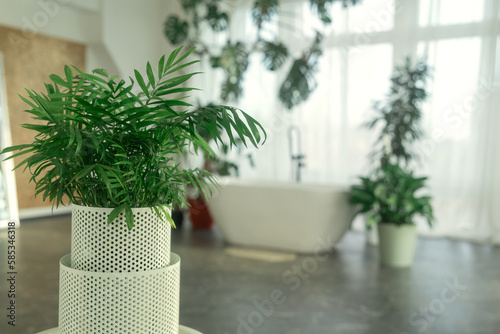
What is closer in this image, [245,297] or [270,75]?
[245,297]

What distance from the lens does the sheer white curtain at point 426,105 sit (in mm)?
4637

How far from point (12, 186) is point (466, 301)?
4.18 m

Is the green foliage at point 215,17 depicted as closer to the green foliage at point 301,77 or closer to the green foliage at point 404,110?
the green foliage at point 301,77

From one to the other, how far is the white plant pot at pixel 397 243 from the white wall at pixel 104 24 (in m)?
3.80

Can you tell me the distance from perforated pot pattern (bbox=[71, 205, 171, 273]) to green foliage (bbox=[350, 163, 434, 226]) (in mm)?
2870

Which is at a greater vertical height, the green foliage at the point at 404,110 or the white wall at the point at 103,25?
the white wall at the point at 103,25

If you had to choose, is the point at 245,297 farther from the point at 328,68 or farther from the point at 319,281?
the point at 328,68

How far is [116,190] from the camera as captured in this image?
852 millimetres

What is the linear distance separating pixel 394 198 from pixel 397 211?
134 mm

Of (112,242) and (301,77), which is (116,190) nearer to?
(112,242)

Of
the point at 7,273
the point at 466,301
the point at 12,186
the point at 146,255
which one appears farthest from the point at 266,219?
the point at 146,255

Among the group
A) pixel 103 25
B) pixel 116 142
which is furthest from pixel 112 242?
pixel 103 25

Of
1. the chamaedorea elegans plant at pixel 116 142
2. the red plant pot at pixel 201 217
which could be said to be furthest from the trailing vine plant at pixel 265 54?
the chamaedorea elegans plant at pixel 116 142

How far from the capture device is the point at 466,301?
279 cm
